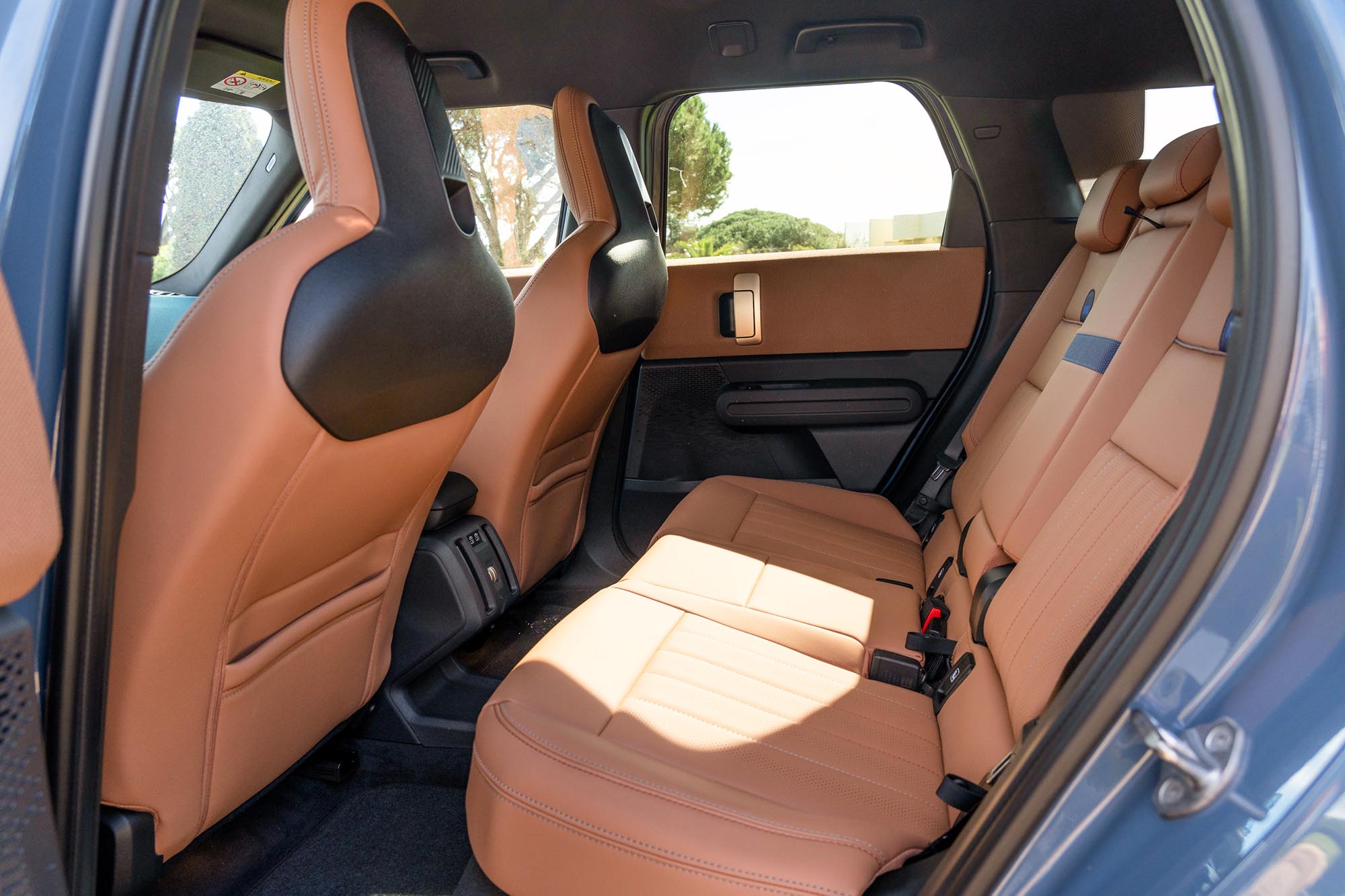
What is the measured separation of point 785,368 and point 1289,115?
210cm

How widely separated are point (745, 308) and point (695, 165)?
422 millimetres

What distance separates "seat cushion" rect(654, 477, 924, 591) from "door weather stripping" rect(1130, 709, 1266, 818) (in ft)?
4.24

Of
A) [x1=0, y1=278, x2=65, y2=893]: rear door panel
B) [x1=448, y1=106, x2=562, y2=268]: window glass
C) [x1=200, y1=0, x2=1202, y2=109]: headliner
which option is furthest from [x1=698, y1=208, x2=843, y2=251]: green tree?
[x1=0, y1=278, x2=65, y2=893]: rear door panel

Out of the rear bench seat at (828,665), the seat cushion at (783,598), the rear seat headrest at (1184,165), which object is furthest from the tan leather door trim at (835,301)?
the seat cushion at (783,598)

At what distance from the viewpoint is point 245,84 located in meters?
2.40

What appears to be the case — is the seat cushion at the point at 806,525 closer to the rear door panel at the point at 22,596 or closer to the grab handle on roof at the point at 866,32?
the grab handle on roof at the point at 866,32

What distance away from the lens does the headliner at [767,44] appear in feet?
7.29

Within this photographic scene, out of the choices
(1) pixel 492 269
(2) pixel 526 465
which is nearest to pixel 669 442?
(2) pixel 526 465

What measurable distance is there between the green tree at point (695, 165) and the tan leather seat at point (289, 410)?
5.09 feet

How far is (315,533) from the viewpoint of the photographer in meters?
1.18

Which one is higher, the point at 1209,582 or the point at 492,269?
the point at 1209,582

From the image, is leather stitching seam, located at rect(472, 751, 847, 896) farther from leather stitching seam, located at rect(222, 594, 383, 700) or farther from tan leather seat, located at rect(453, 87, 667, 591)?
tan leather seat, located at rect(453, 87, 667, 591)

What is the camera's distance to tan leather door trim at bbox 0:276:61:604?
0.67m

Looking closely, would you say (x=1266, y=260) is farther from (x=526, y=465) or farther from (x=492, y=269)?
(x=526, y=465)
